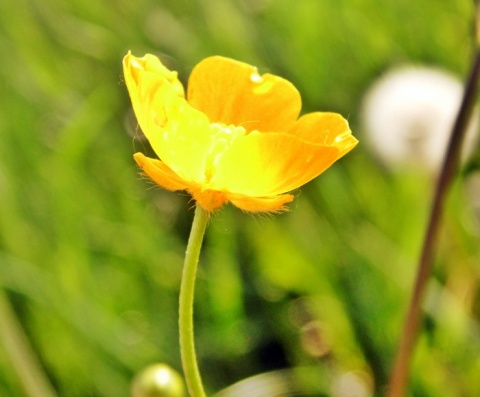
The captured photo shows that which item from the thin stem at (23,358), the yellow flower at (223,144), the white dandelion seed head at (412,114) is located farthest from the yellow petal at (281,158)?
the white dandelion seed head at (412,114)

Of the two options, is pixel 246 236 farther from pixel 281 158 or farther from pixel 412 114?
pixel 281 158

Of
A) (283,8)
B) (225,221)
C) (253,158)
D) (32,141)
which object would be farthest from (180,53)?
(253,158)

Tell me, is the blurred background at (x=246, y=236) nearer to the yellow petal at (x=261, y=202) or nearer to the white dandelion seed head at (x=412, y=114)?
the white dandelion seed head at (x=412, y=114)

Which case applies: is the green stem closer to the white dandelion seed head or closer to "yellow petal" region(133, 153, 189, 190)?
"yellow petal" region(133, 153, 189, 190)

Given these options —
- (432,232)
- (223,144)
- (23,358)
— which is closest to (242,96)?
(223,144)

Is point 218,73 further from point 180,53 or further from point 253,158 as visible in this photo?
point 180,53

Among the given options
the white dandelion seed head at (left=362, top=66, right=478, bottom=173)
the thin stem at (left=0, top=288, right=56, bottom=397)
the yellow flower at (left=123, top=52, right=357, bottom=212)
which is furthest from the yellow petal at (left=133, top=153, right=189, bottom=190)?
the white dandelion seed head at (left=362, top=66, right=478, bottom=173)

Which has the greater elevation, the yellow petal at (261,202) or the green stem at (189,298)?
the yellow petal at (261,202)
